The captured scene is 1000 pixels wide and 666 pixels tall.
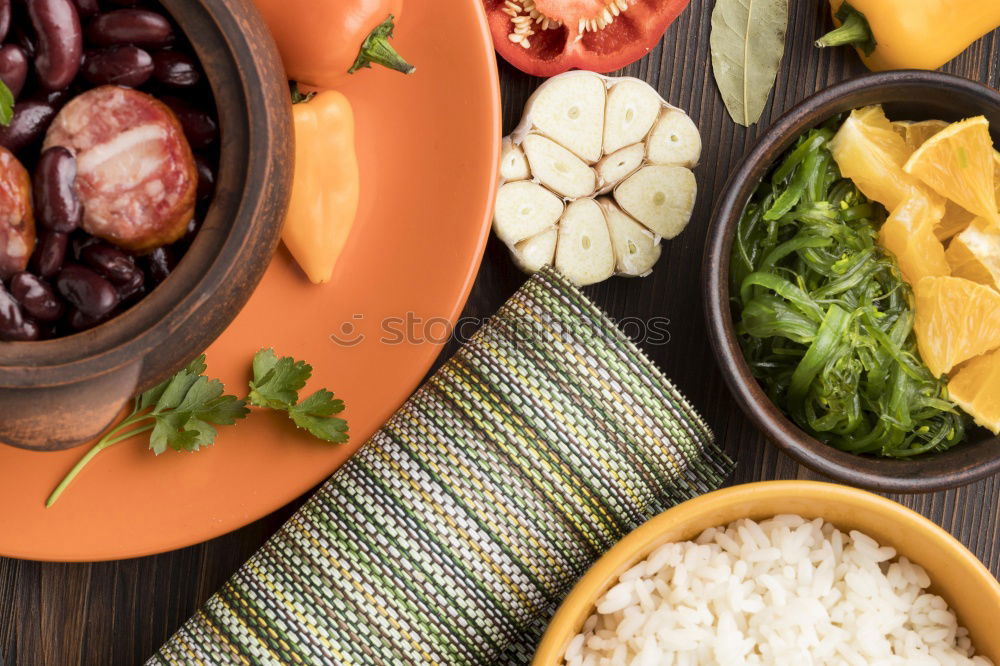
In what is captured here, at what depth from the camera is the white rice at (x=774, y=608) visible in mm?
1109

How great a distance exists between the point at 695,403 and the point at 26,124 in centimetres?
96

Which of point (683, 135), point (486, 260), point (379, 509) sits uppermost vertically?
point (683, 135)

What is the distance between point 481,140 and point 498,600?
1.94 feet

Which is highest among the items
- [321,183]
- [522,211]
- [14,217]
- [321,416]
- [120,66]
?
[120,66]

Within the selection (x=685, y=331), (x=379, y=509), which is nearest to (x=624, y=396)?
(x=685, y=331)

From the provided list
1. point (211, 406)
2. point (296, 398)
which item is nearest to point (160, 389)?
point (211, 406)

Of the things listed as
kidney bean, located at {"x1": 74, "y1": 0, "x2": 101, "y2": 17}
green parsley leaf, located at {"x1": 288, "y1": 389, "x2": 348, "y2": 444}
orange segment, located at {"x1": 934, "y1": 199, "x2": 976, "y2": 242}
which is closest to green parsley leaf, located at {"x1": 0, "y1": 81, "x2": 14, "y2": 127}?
kidney bean, located at {"x1": 74, "y1": 0, "x2": 101, "y2": 17}

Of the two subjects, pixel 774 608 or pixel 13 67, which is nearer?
pixel 13 67

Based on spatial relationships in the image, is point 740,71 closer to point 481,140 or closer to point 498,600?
point 481,140

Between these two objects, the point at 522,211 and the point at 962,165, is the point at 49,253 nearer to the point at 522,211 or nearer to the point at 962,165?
the point at 522,211

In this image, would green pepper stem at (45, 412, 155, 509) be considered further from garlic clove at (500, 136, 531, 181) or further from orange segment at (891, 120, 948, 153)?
orange segment at (891, 120, 948, 153)

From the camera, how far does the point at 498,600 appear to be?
121cm

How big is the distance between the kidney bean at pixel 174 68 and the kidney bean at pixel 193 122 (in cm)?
2

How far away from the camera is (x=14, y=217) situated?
2.89 ft
